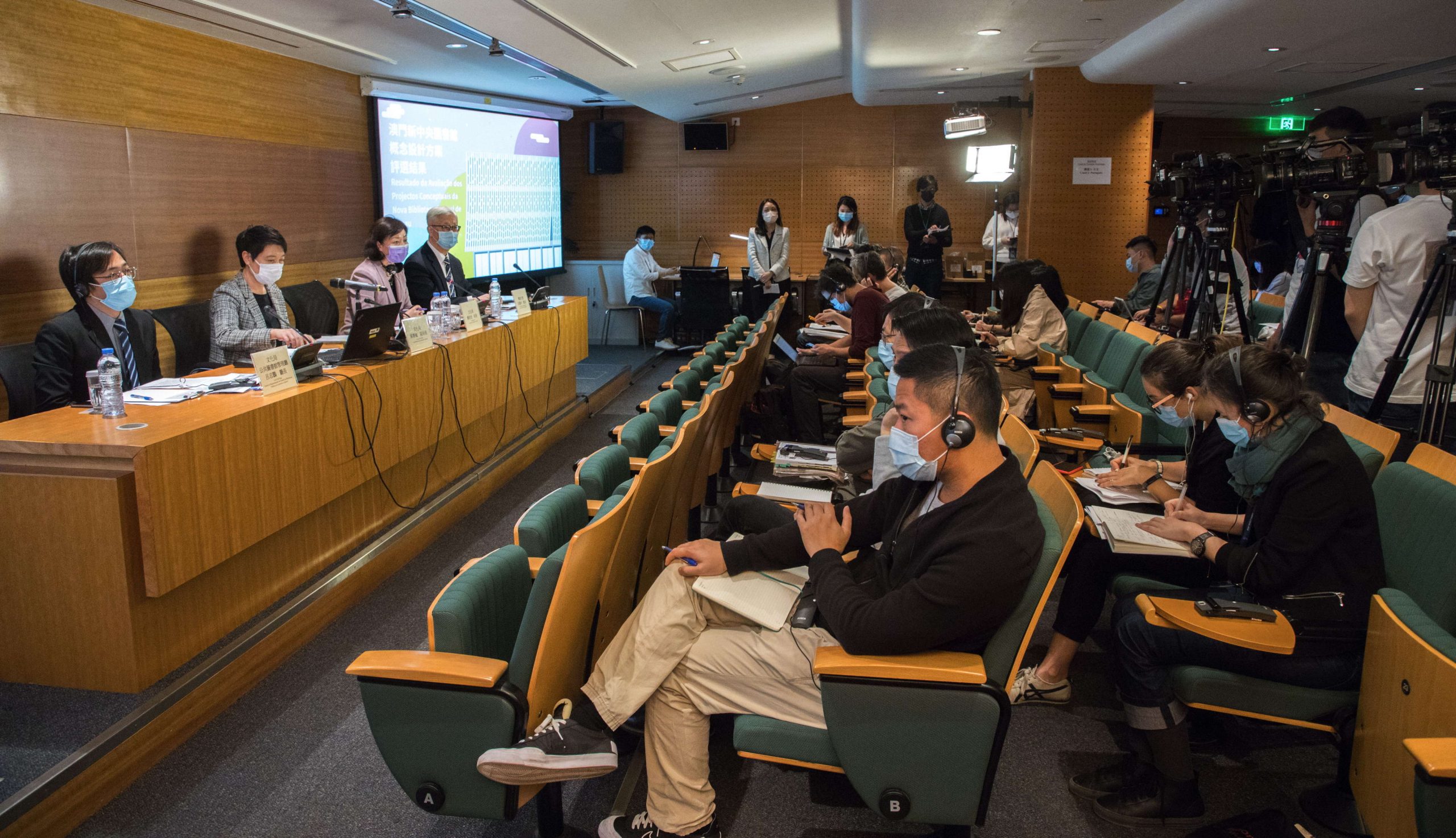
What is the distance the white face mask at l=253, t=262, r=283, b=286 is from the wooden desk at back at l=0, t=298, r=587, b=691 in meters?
0.77

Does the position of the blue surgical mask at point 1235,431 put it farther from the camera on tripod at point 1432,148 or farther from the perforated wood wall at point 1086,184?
the perforated wood wall at point 1086,184

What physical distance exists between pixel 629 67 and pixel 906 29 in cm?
229

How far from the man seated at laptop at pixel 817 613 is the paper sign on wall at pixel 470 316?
10.9ft

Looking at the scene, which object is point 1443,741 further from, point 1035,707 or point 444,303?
point 444,303

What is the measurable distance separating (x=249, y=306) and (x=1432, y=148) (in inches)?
184

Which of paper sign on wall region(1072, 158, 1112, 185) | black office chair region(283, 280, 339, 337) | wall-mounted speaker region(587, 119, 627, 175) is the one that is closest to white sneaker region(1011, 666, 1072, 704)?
black office chair region(283, 280, 339, 337)

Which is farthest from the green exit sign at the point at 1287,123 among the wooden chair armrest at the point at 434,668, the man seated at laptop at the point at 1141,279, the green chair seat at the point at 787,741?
the wooden chair armrest at the point at 434,668

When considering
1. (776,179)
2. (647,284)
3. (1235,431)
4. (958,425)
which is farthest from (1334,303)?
(776,179)

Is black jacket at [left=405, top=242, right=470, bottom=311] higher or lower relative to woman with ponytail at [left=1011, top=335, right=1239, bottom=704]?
higher

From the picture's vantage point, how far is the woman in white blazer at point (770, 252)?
10578 mm

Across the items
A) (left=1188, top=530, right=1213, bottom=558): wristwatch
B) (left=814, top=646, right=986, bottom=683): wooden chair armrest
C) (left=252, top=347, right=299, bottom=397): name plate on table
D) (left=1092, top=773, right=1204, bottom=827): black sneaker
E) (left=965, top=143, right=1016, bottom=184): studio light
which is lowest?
(left=1092, top=773, right=1204, bottom=827): black sneaker

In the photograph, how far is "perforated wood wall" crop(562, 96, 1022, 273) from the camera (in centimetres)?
1129

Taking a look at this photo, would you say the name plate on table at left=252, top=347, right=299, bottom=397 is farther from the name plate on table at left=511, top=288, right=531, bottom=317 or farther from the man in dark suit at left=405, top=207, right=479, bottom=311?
the name plate on table at left=511, top=288, right=531, bottom=317

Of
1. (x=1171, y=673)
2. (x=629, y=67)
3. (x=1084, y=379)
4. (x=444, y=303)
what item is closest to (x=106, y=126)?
(x=444, y=303)
